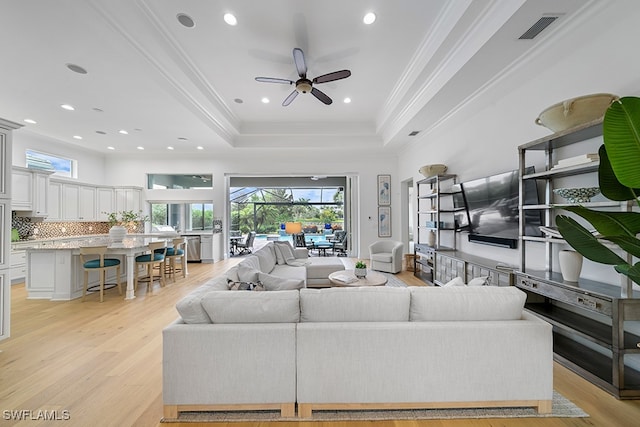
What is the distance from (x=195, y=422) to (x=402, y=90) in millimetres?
5024

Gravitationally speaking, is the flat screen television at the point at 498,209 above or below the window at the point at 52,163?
below

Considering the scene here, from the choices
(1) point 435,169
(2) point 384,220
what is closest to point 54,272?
(1) point 435,169

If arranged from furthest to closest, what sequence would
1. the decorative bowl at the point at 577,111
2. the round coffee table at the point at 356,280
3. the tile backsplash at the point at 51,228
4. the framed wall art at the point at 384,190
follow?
the framed wall art at the point at 384,190 < the tile backsplash at the point at 51,228 < the round coffee table at the point at 356,280 < the decorative bowl at the point at 577,111

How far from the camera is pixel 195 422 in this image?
5.52 feet

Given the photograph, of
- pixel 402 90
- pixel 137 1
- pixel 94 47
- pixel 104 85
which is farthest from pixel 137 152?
pixel 402 90

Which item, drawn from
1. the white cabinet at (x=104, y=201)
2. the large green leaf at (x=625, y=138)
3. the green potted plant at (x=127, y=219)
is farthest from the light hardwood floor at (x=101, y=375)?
the white cabinet at (x=104, y=201)

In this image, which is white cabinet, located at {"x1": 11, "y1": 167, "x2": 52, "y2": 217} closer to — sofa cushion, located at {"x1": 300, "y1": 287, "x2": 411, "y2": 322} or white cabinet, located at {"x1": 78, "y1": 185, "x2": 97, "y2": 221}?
white cabinet, located at {"x1": 78, "y1": 185, "x2": 97, "y2": 221}

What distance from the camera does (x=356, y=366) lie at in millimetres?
1664

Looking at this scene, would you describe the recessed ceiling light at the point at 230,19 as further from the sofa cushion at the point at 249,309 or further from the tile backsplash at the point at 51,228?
the tile backsplash at the point at 51,228

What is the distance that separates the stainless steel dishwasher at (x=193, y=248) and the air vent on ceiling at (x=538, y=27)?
7890 millimetres

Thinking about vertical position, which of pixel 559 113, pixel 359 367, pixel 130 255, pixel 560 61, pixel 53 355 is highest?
pixel 560 61

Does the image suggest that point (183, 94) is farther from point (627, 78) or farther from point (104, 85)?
point (627, 78)

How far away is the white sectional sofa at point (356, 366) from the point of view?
5.45 feet

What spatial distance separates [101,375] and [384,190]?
275 inches
